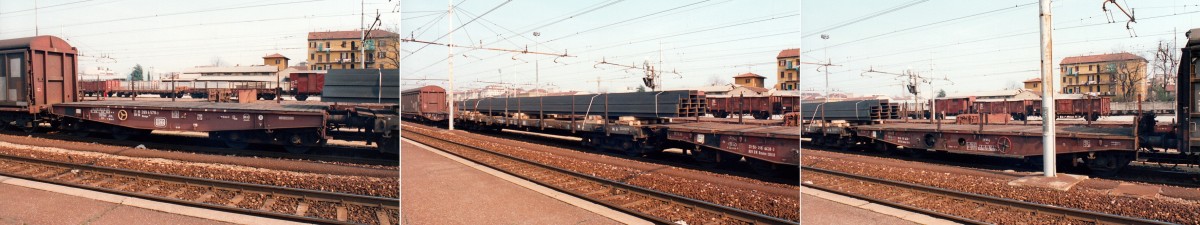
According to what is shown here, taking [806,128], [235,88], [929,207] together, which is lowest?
[929,207]

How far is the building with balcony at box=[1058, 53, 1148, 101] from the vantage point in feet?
20.5

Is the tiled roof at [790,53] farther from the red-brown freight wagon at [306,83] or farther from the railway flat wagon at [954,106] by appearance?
the railway flat wagon at [954,106]

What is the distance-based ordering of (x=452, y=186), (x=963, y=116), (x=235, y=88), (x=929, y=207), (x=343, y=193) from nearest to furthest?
1. (x=452, y=186)
2. (x=343, y=193)
3. (x=929, y=207)
4. (x=235, y=88)
5. (x=963, y=116)

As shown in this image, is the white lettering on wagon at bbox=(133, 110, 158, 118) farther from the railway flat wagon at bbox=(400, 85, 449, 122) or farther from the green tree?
the railway flat wagon at bbox=(400, 85, 449, 122)

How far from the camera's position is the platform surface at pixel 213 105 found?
6.20 meters

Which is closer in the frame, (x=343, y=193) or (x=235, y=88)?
(x=343, y=193)

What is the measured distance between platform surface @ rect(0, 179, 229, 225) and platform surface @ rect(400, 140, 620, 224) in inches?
69.6

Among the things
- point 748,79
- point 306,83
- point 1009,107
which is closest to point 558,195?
point 748,79

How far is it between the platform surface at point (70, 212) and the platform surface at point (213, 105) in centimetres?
156

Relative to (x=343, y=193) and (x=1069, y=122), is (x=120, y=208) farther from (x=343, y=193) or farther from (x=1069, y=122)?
(x=1069, y=122)

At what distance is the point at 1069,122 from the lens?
7805mm

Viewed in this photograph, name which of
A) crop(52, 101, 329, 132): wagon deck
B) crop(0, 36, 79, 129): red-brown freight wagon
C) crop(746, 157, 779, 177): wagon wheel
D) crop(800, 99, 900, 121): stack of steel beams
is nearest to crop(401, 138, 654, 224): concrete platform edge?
crop(746, 157, 779, 177): wagon wheel

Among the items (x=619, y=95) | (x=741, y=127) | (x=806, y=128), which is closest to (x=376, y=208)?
(x=619, y=95)

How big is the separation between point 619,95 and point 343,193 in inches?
97.9
